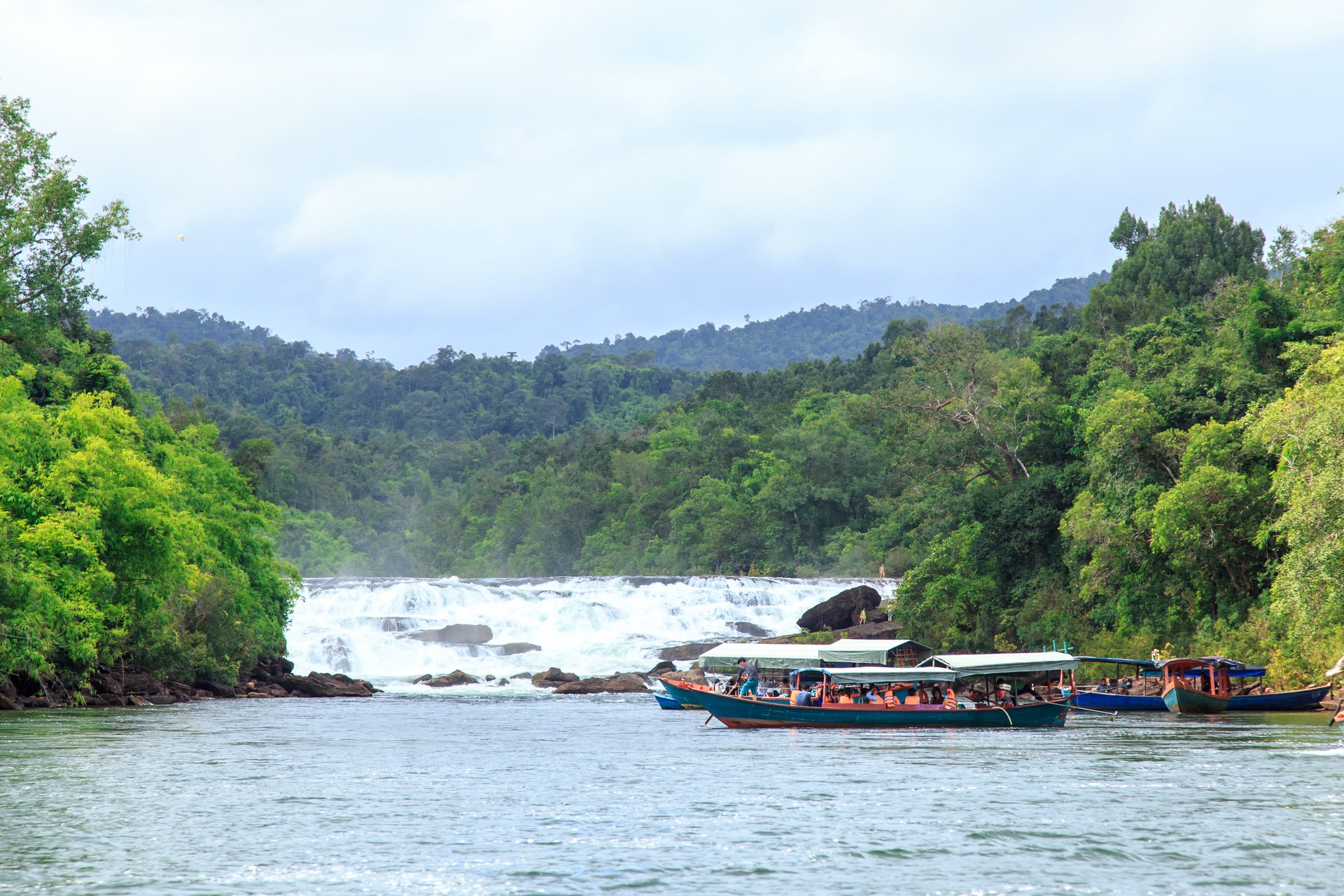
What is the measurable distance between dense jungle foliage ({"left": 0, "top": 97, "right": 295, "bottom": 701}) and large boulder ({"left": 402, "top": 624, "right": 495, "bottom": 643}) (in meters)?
7.19

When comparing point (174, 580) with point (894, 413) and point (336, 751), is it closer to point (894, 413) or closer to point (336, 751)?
point (336, 751)

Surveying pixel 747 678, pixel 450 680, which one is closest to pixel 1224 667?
pixel 747 678

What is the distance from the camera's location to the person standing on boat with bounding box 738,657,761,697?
32.6 metres

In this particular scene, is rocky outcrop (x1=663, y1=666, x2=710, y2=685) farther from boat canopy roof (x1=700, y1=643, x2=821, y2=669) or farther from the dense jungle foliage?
the dense jungle foliage

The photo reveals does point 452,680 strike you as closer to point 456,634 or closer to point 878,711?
point 456,634

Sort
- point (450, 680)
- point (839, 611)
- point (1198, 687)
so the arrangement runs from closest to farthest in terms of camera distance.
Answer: point (1198, 687), point (450, 680), point (839, 611)

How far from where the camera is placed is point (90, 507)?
99.4 feet

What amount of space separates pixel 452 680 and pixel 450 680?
166 millimetres

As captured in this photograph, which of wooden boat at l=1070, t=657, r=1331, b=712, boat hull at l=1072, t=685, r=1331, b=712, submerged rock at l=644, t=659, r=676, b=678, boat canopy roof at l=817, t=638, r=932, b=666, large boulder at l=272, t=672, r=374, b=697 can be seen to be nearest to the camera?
boat hull at l=1072, t=685, r=1331, b=712

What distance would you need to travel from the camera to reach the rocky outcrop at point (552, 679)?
46.6 m

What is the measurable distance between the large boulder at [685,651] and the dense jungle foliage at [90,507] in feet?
48.2

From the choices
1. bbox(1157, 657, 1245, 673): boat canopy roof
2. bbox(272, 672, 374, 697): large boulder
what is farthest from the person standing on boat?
bbox(272, 672, 374, 697): large boulder

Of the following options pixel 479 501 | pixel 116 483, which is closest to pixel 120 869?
pixel 116 483

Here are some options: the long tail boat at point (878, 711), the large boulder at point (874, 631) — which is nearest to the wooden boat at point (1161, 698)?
the long tail boat at point (878, 711)
